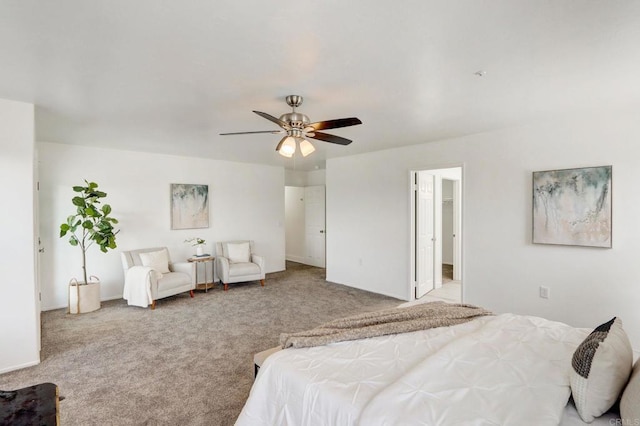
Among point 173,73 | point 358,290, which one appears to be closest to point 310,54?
point 173,73

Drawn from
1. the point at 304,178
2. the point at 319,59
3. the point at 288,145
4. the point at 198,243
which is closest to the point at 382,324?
the point at 288,145

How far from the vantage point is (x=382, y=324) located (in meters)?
2.08

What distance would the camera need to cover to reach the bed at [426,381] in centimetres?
122

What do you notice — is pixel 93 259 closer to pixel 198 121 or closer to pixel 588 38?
pixel 198 121

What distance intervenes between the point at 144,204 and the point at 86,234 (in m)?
0.97

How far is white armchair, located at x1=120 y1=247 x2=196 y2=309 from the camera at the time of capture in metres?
4.51

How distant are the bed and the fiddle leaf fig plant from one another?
4.01 m

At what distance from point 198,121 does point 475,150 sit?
140 inches

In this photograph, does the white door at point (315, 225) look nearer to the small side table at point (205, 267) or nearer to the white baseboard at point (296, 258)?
the white baseboard at point (296, 258)

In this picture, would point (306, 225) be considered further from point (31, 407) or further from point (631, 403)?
point (631, 403)

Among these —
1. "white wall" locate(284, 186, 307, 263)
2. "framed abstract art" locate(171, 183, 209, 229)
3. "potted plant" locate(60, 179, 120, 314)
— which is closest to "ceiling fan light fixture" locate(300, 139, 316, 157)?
"potted plant" locate(60, 179, 120, 314)

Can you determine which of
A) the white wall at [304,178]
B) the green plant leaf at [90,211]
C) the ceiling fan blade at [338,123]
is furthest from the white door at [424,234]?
the green plant leaf at [90,211]

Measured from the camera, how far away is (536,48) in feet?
6.47

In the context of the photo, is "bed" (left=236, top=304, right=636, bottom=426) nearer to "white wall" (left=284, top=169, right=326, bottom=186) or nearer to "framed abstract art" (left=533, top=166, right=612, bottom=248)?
"framed abstract art" (left=533, top=166, right=612, bottom=248)
